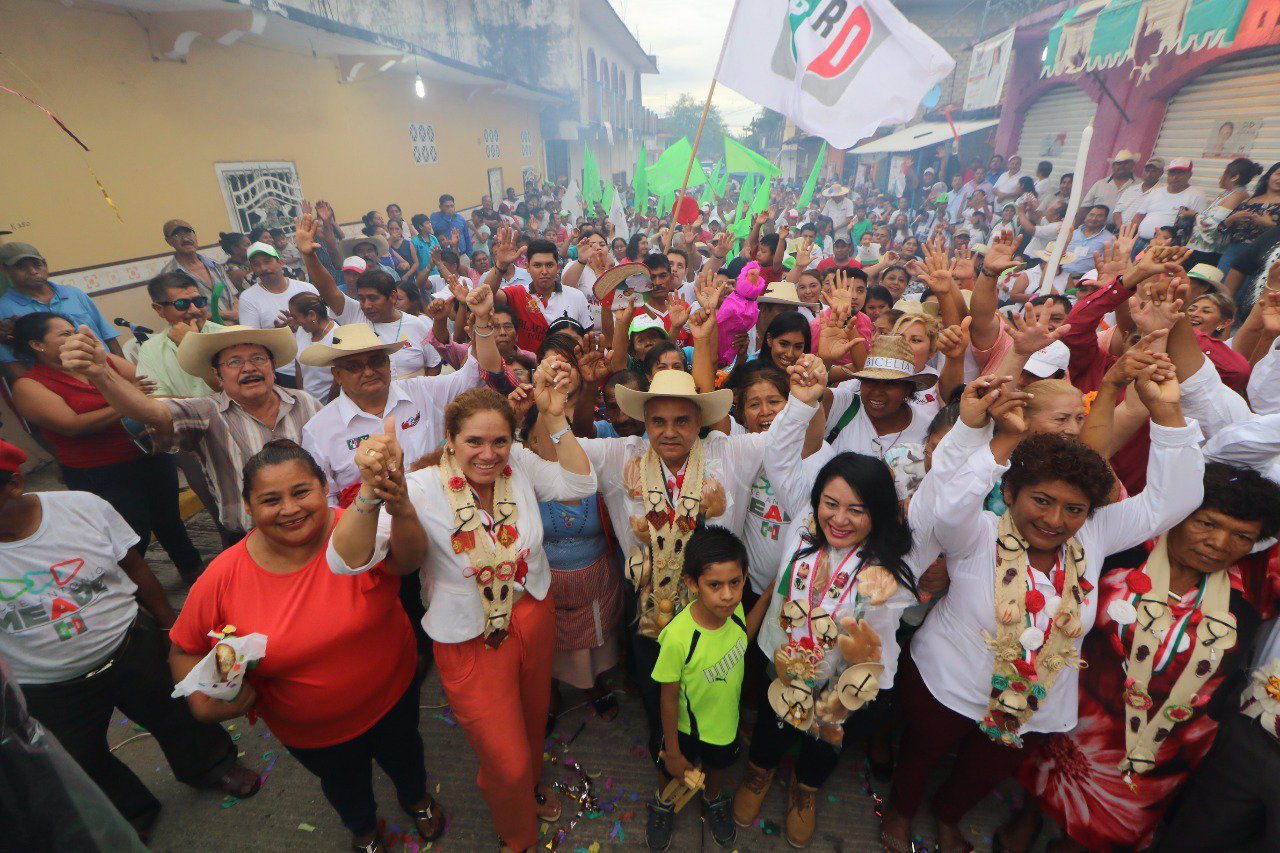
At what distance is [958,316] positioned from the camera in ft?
12.8

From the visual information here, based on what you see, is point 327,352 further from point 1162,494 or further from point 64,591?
point 1162,494

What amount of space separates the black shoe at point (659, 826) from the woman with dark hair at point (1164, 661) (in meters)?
1.80

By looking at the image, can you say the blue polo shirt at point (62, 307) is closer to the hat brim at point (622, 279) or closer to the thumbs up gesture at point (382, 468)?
the hat brim at point (622, 279)

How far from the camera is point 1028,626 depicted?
2.17 meters

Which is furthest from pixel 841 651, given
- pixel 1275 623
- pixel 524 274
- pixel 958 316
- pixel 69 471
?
pixel 524 274

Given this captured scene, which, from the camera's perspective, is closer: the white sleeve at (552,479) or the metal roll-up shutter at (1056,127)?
the white sleeve at (552,479)

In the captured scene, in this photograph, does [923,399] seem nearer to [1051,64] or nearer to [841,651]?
[841,651]

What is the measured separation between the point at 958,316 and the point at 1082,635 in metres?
2.40

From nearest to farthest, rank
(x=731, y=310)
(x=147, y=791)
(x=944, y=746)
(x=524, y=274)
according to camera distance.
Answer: (x=944, y=746) → (x=147, y=791) → (x=731, y=310) → (x=524, y=274)

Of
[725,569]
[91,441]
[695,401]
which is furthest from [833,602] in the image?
[91,441]

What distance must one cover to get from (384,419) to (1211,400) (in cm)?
416

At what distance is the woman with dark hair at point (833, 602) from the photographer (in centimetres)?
225

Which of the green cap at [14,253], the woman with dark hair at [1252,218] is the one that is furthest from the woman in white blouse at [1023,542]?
the green cap at [14,253]

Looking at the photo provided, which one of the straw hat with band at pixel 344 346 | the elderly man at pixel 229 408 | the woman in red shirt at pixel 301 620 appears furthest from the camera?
the straw hat with band at pixel 344 346
